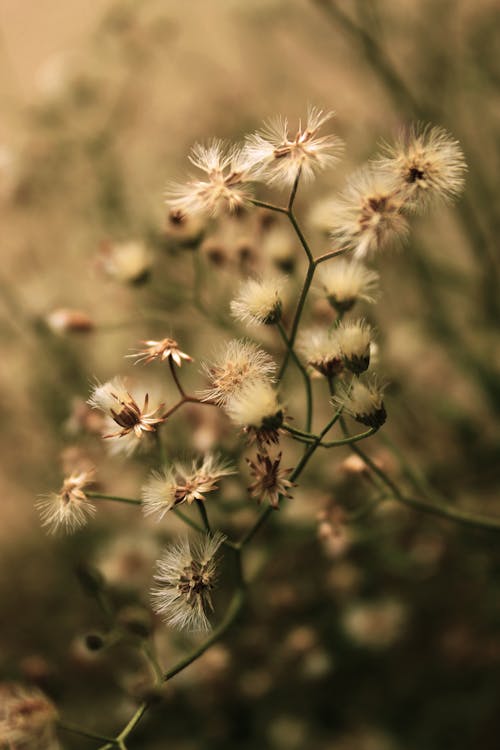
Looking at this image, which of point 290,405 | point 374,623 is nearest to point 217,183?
point 290,405

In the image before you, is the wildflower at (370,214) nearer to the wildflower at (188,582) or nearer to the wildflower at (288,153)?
the wildflower at (288,153)

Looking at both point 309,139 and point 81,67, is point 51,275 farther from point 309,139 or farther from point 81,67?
point 309,139

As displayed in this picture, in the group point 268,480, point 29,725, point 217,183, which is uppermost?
point 217,183

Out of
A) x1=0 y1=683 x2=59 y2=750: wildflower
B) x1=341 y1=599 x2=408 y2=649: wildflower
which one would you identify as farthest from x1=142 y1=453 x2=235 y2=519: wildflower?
x1=341 y1=599 x2=408 y2=649: wildflower

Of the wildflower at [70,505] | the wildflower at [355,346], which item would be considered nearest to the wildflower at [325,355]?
the wildflower at [355,346]

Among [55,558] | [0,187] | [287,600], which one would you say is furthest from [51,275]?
[287,600]

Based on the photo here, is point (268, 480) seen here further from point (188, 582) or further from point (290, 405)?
point (290, 405)
